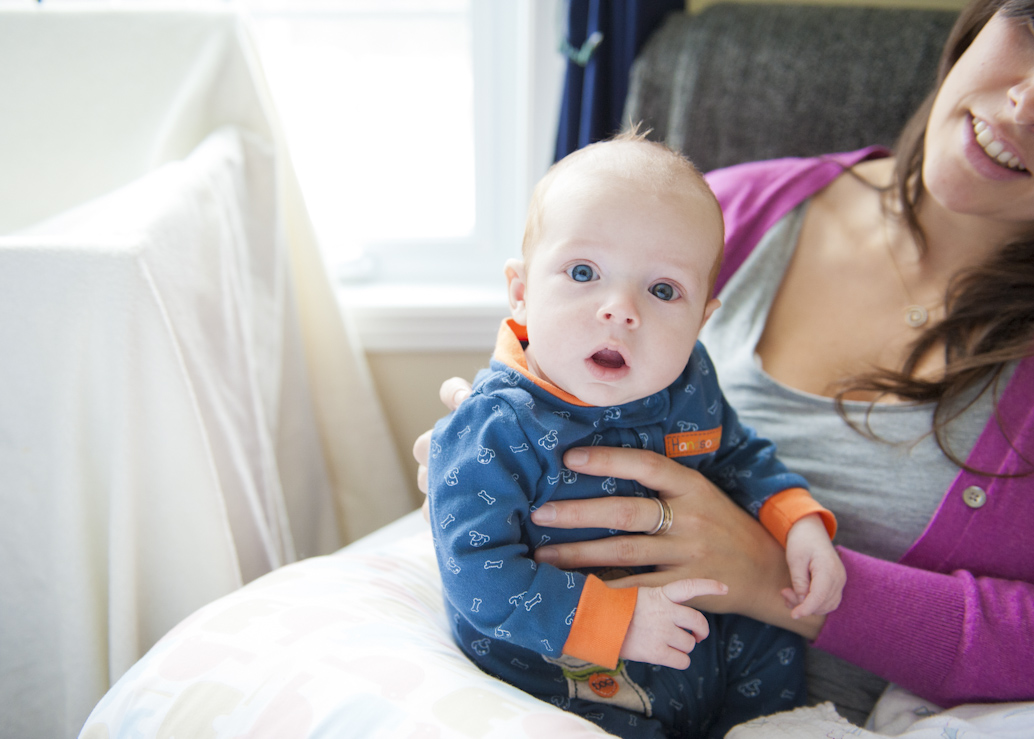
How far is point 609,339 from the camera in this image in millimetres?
584

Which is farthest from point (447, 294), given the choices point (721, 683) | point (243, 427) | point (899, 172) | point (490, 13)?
point (721, 683)

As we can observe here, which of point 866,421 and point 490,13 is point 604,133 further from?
point 866,421

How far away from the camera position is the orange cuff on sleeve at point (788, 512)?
2.43 feet

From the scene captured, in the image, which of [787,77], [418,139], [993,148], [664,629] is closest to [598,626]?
[664,629]

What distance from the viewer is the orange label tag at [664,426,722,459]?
718 millimetres

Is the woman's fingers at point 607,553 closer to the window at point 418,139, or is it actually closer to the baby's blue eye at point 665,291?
the baby's blue eye at point 665,291

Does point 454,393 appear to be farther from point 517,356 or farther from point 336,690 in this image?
point 336,690

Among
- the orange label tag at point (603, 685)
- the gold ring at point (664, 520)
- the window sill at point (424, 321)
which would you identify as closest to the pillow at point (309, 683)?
the orange label tag at point (603, 685)

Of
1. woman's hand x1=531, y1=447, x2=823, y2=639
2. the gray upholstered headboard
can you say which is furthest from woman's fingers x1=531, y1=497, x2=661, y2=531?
the gray upholstered headboard

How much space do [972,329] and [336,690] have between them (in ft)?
2.79

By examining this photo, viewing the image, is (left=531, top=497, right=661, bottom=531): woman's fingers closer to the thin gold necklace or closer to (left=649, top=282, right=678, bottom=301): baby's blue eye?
(left=649, top=282, right=678, bottom=301): baby's blue eye

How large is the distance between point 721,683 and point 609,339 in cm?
45

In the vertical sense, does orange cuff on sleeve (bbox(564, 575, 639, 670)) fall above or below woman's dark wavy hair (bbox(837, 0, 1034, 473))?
below

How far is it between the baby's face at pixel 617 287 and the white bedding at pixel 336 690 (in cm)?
28
